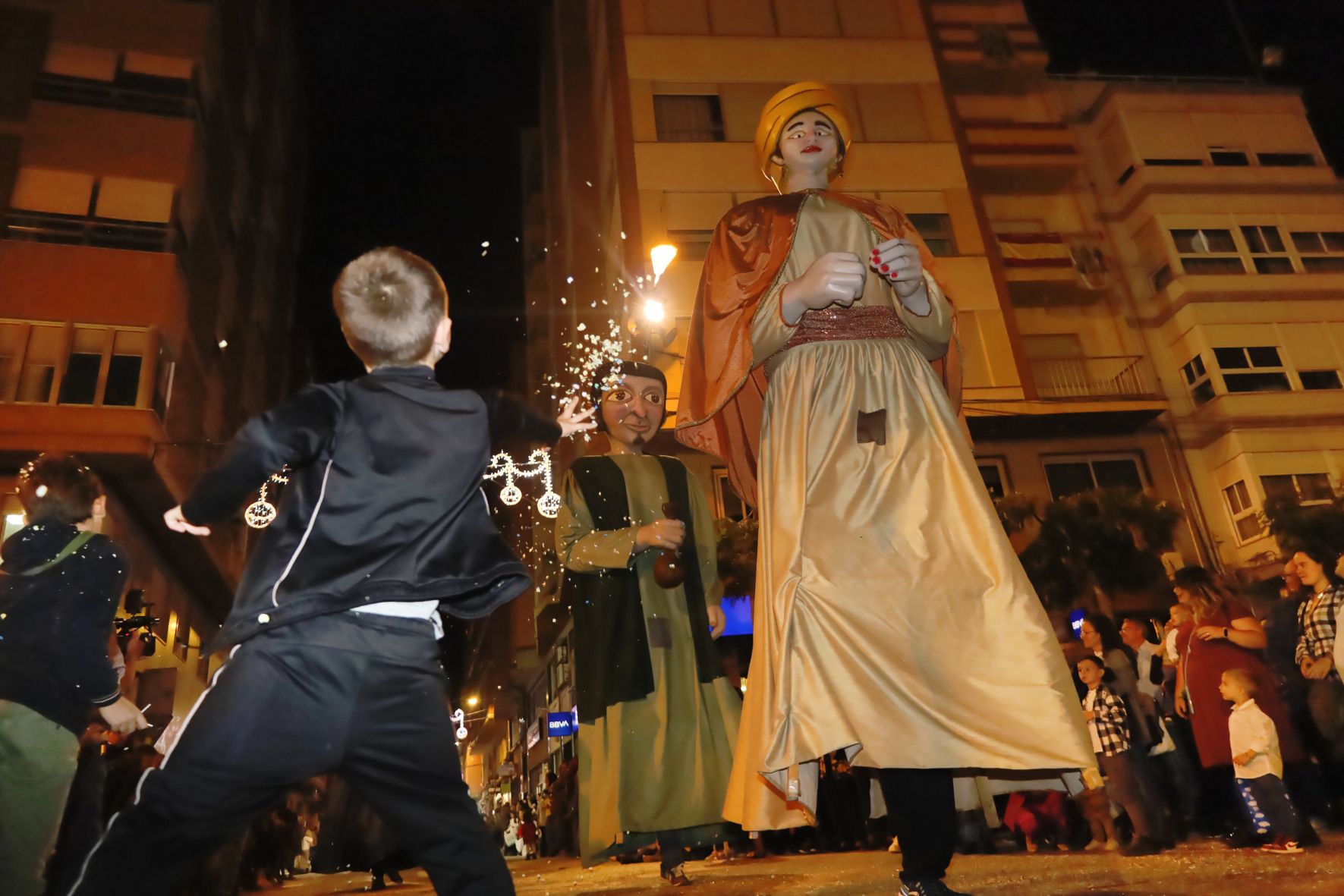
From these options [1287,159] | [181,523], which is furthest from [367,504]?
[1287,159]

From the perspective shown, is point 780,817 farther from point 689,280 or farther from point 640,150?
point 640,150

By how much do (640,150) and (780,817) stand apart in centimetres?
1770

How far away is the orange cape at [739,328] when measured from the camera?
304 cm

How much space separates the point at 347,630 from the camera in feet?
6.05

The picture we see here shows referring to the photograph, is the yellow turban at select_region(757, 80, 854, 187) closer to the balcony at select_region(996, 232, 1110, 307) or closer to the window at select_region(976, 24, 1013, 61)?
the balcony at select_region(996, 232, 1110, 307)

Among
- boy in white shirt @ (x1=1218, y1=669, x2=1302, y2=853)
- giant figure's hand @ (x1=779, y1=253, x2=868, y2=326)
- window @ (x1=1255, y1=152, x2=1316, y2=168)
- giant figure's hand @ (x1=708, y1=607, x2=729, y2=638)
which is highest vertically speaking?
window @ (x1=1255, y1=152, x2=1316, y2=168)

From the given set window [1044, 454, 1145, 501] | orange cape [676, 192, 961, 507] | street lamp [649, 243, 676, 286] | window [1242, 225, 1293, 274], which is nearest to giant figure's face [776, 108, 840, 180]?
orange cape [676, 192, 961, 507]

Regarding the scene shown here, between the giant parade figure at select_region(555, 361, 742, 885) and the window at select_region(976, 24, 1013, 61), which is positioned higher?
the window at select_region(976, 24, 1013, 61)

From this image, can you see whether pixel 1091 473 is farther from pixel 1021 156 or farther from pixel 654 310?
pixel 654 310

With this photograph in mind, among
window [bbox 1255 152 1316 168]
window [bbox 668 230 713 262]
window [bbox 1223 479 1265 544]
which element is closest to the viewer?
window [bbox 668 230 713 262]

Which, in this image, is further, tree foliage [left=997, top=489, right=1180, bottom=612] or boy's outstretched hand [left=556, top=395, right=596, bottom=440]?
tree foliage [left=997, top=489, right=1180, bottom=612]

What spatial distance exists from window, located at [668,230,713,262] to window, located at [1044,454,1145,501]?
26.3 feet

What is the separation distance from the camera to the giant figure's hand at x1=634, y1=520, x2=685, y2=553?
12.2 ft

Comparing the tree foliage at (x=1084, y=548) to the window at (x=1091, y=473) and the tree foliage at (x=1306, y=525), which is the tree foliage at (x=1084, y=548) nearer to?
the tree foliage at (x=1306, y=525)
